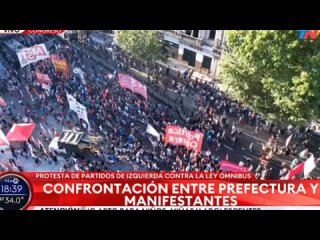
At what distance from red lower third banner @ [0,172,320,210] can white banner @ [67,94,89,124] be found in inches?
92.5

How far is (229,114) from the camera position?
2214 cm

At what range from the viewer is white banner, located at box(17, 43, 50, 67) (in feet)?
70.7

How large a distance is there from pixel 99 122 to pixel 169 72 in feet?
11.5

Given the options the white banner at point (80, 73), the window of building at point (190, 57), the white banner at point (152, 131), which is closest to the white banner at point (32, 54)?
the white banner at point (80, 73)

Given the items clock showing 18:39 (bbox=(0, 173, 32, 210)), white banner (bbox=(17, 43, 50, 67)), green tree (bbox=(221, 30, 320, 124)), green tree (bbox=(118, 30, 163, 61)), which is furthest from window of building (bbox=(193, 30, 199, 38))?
clock showing 18:39 (bbox=(0, 173, 32, 210))

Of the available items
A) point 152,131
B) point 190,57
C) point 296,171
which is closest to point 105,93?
point 152,131

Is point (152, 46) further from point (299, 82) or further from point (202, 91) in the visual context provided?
point (299, 82)

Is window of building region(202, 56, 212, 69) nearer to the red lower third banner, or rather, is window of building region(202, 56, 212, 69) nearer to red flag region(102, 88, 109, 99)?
red flag region(102, 88, 109, 99)

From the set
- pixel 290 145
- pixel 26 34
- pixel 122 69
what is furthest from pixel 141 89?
pixel 290 145

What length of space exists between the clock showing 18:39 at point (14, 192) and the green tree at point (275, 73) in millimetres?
9035

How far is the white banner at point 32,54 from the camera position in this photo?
2155cm

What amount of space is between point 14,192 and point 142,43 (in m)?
7.67

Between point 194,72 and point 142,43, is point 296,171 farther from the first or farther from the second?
point 142,43

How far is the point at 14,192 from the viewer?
21375 mm
